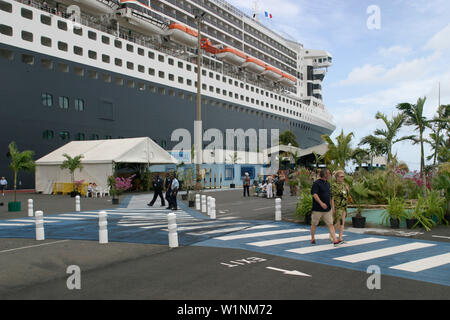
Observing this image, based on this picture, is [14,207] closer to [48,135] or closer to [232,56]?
[48,135]

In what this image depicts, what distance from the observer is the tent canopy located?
25875 mm

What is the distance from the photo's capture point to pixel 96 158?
1025 inches

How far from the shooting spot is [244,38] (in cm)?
5644

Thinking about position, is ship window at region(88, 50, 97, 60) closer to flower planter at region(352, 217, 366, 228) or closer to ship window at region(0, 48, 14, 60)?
ship window at region(0, 48, 14, 60)

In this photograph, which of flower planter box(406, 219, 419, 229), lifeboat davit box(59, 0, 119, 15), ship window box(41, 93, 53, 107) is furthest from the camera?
lifeboat davit box(59, 0, 119, 15)

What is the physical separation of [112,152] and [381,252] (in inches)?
872

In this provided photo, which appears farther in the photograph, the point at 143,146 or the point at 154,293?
the point at 143,146

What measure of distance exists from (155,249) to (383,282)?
457cm

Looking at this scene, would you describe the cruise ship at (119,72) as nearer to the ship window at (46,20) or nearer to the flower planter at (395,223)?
the ship window at (46,20)

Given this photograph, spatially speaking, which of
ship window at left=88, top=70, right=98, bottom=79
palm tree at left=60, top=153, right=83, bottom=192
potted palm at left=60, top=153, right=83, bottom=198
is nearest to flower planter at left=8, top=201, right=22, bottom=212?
potted palm at left=60, top=153, right=83, bottom=198

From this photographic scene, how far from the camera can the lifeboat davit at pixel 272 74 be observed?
57.6m

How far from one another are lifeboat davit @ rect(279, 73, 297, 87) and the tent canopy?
125 ft
